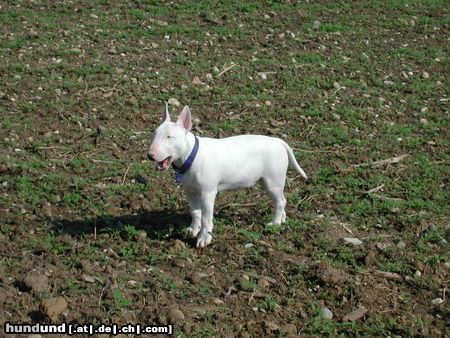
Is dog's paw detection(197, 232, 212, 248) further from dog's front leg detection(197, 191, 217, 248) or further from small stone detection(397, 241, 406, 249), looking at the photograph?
small stone detection(397, 241, 406, 249)

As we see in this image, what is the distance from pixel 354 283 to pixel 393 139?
3.83 meters

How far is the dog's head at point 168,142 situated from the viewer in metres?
5.68

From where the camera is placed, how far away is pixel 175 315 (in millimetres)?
5141

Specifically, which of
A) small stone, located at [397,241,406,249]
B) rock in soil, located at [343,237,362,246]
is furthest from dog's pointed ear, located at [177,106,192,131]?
small stone, located at [397,241,406,249]

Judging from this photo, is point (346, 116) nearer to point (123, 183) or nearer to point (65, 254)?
point (123, 183)

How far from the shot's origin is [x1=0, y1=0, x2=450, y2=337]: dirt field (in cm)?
546

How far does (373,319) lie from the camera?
537 centimetres

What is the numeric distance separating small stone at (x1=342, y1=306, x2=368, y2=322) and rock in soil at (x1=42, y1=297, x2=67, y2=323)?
88.2 inches

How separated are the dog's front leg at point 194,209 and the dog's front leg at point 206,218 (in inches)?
6.8

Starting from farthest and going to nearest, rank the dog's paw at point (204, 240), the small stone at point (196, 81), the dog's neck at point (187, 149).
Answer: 1. the small stone at point (196, 81)
2. the dog's paw at point (204, 240)
3. the dog's neck at point (187, 149)

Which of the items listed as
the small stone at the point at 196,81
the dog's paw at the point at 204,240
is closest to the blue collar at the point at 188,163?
the dog's paw at the point at 204,240

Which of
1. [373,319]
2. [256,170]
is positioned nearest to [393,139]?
Result: [256,170]

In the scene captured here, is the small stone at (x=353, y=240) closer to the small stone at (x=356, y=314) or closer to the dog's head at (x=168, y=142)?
the small stone at (x=356, y=314)

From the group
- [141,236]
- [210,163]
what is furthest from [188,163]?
[141,236]
